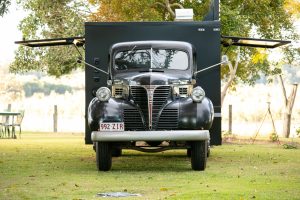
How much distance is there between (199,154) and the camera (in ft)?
50.7

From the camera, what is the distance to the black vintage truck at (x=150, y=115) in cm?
1475

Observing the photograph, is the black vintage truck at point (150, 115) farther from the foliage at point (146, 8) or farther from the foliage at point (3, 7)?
the foliage at point (146, 8)

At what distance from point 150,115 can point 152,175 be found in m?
1.15

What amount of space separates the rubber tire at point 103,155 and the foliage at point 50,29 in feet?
57.3

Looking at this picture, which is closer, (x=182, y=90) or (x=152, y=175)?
(x=152, y=175)

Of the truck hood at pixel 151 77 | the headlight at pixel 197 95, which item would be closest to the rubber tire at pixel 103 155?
the truck hood at pixel 151 77

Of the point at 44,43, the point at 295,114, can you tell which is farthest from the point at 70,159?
the point at 295,114

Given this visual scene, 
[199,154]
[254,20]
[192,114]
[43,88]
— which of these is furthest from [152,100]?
[43,88]

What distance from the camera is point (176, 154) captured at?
20797 mm

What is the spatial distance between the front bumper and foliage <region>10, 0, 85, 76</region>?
1817 centimetres

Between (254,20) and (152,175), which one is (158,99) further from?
(254,20)

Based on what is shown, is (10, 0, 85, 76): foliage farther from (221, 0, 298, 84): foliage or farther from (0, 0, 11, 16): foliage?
(0, 0, 11, 16): foliage

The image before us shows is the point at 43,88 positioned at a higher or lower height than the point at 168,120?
higher

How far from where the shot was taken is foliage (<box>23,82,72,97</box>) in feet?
260
